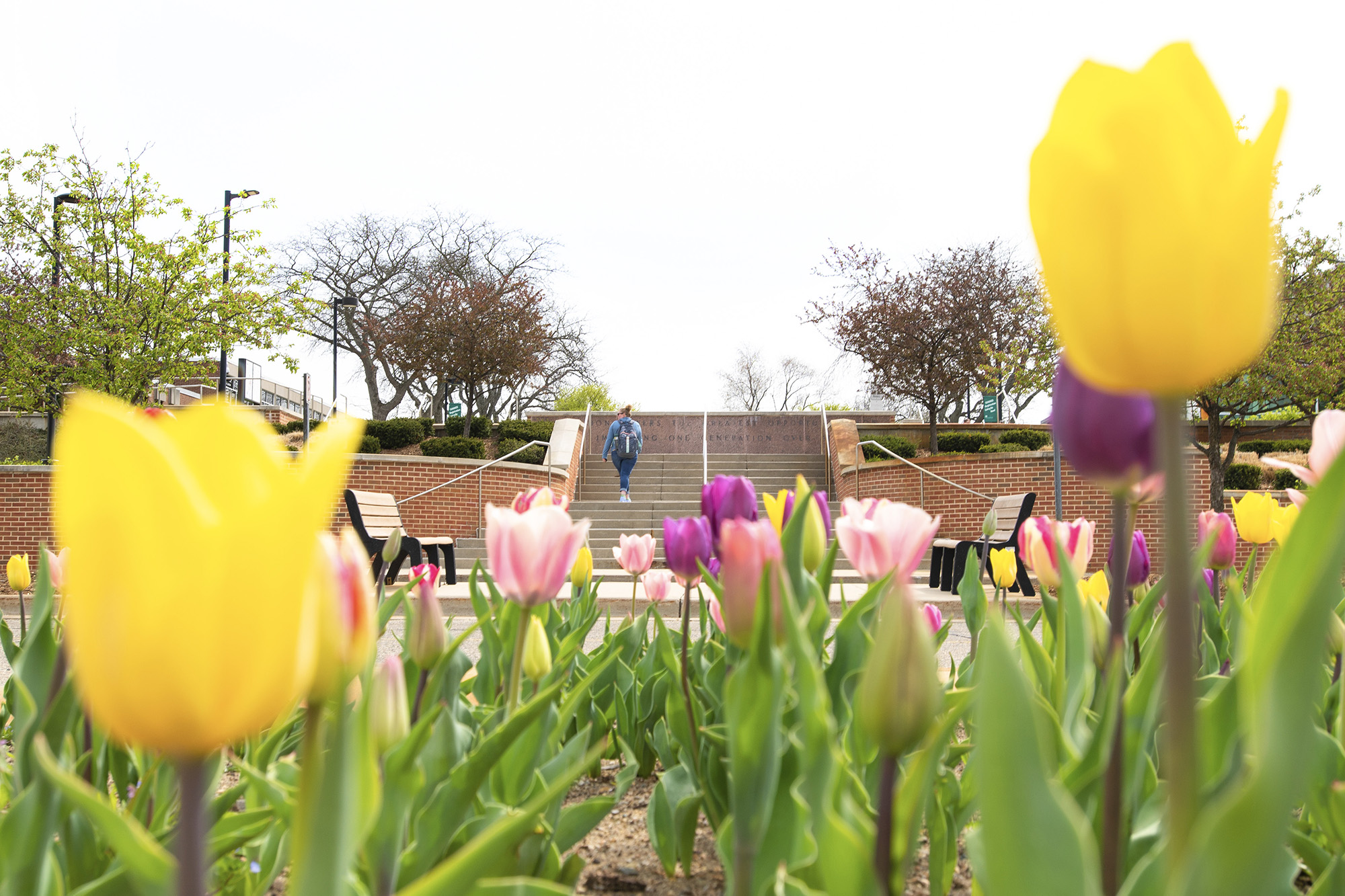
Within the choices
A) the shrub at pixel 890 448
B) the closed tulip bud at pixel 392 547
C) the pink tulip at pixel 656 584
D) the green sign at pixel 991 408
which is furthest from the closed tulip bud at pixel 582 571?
the green sign at pixel 991 408

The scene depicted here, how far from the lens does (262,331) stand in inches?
709

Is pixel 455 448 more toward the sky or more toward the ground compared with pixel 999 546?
more toward the sky

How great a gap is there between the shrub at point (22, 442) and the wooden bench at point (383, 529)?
1578cm

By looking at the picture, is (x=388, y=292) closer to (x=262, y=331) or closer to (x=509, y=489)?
(x=262, y=331)

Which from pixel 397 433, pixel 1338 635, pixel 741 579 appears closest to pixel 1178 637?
pixel 741 579

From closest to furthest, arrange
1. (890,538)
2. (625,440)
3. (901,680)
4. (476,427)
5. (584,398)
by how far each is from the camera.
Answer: (901,680) → (890,538) → (625,440) → (476,427) → (584,398)

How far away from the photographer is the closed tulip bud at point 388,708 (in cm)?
96

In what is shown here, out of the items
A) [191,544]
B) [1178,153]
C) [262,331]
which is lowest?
[191,544]

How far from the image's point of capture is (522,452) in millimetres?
19188

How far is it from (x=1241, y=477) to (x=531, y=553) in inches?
694

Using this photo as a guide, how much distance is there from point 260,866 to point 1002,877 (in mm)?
994

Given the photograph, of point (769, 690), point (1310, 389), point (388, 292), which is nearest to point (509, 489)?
point (1310, 389)

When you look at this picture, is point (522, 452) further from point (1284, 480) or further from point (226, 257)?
point (1284, 480)

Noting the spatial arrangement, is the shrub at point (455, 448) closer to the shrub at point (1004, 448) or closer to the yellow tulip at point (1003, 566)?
the shrub at point (1004, 448)
